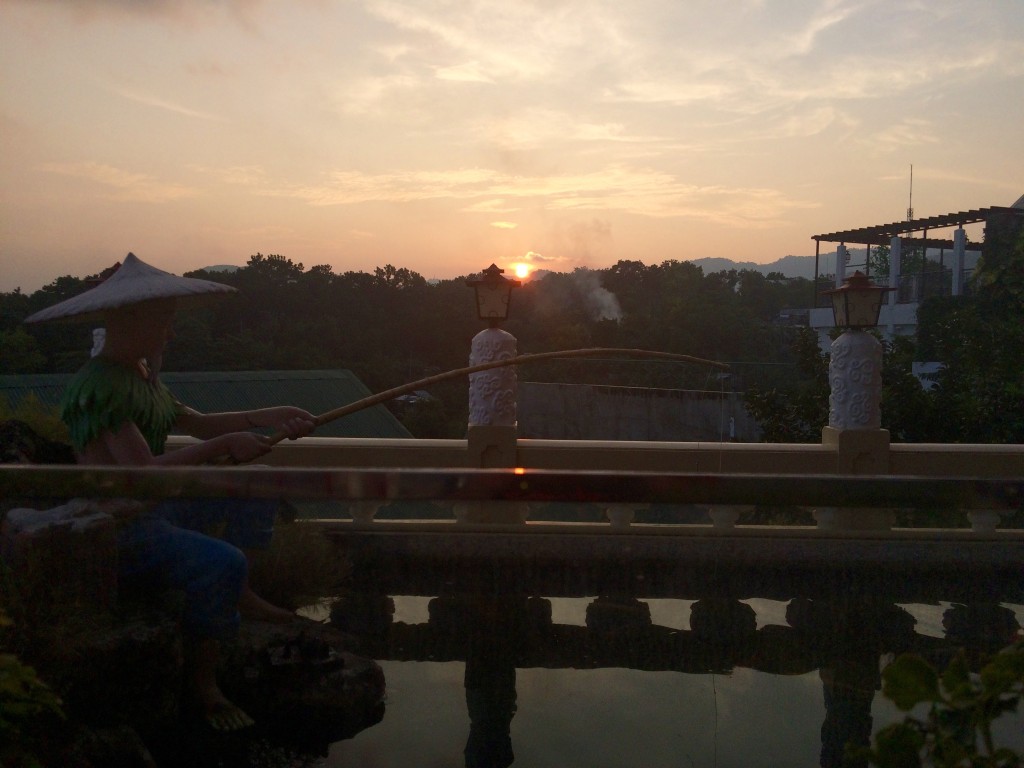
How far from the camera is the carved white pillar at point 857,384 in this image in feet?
27.6

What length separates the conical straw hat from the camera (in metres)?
2.48

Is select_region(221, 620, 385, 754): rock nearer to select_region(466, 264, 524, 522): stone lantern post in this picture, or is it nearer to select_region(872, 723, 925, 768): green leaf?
select_region(872, 723, 925, 768): green leaf

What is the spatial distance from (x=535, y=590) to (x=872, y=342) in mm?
7411

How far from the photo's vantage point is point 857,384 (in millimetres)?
8484

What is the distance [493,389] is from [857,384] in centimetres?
328

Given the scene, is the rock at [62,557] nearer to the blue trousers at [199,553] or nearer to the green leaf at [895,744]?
the blue trousers at [199,553]

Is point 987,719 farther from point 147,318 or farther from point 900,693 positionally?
point 147,318

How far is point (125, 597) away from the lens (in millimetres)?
1729

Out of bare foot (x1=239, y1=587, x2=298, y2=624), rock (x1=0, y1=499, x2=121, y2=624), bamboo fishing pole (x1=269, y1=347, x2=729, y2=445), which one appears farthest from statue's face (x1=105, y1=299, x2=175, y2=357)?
bare foot (x1=239, y1=587, x2=298, y2=624)

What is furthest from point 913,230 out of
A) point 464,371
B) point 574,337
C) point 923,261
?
point 464,371

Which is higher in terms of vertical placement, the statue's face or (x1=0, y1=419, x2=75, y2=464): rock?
the statue's face

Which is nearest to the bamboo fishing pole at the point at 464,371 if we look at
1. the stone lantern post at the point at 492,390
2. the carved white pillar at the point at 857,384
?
the stone lantern post at the point at 492,390

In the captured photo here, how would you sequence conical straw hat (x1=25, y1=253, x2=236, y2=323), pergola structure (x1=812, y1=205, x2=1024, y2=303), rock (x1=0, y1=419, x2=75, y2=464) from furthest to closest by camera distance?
pergola structure (x1=812, y1=205, x2=1024, y2=303)
rock (x1=0, y1=419, x2=75, y2=464)
conical straw hat (x1=25, y1=253, x2=236, y2=323)

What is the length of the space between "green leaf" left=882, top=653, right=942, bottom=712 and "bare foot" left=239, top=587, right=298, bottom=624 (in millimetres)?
1096
